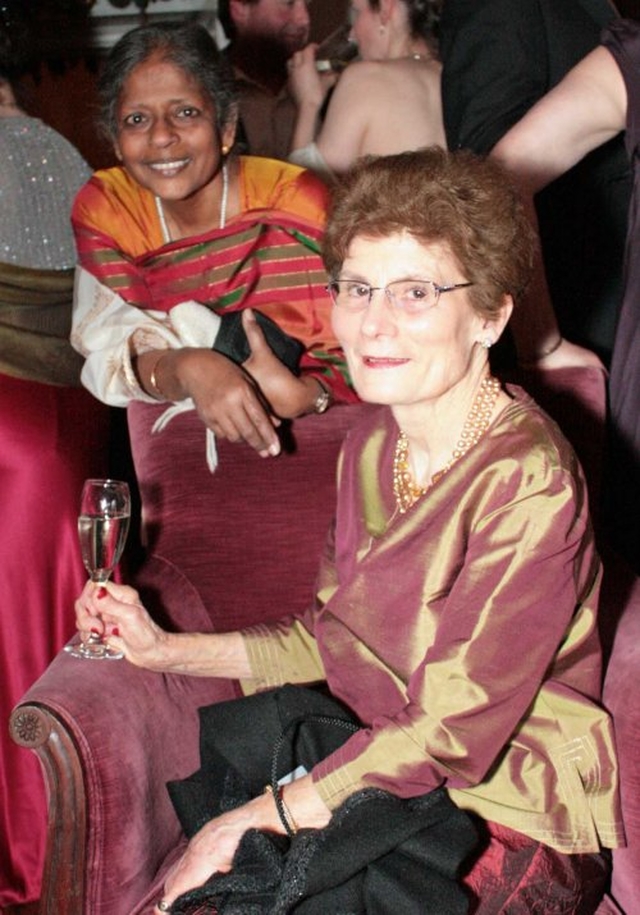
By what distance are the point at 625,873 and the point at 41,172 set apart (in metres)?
1.75

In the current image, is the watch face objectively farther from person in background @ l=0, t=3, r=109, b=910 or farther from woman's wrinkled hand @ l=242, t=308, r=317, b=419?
person in background @ l=0, t=3, r=109, b=910

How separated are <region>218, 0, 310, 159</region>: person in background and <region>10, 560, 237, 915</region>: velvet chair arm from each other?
7.83ft

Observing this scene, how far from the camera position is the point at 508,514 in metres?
1.36

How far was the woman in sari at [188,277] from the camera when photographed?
198cm

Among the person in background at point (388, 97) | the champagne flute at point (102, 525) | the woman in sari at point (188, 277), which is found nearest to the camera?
the champagne flute at point (102, 525)

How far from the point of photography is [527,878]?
135cm

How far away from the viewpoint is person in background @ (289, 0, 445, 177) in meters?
2.57

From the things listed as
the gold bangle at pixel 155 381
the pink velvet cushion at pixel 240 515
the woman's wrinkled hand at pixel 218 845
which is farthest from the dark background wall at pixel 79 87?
the woman's wrinkled hand at pixel 218 845

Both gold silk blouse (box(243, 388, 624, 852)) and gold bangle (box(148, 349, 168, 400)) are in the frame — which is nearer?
gold silk blouse (box(243, 388, 624, 852))

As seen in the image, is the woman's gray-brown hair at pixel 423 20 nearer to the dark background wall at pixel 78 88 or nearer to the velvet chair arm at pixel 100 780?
the dark background wall at pixel 78 88

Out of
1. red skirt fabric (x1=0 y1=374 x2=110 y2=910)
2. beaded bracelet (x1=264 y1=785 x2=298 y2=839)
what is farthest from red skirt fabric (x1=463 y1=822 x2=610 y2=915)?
red skirt fabric (x1=0 y1=374 x2=110 y2=910)

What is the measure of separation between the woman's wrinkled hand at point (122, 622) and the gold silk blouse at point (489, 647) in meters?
0.23

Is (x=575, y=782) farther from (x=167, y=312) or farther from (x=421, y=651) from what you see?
(x=167, y=312)

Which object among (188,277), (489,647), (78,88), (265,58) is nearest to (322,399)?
(188,277)
